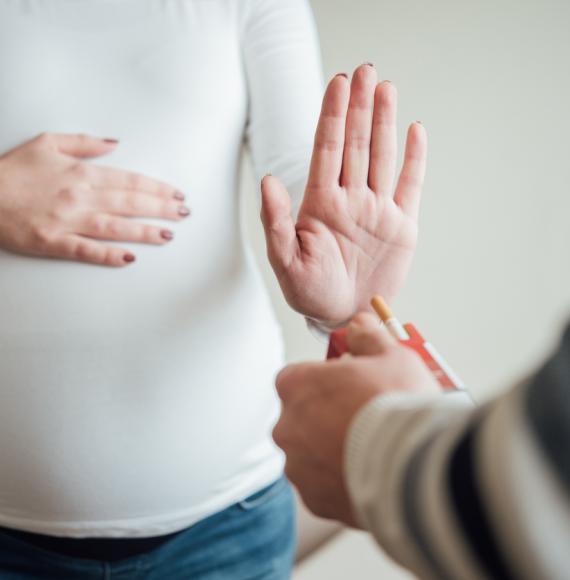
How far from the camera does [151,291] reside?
0.69 m

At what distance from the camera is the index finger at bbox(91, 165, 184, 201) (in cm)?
69

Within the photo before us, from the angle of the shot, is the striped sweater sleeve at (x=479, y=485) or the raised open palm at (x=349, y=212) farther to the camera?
the raised open palm at (x=349, y=212)

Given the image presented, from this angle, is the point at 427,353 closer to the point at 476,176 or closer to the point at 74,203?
the point at 74,203

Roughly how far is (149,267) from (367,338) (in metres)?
0.34

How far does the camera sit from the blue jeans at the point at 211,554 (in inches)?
26.7

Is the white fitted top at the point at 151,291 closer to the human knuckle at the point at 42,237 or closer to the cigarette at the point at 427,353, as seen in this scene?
the human knuckle at the point at 42,237

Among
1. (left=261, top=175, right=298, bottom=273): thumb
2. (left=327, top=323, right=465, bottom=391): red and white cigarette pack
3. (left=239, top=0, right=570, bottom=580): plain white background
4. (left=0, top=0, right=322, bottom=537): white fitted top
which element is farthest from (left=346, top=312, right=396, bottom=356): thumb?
(left=239, top=0, right=570, bottom=580): plain white background

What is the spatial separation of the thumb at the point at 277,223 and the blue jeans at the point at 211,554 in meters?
0.30

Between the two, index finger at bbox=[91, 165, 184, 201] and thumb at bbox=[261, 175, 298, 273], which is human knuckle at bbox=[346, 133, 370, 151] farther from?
index finger at bbox=[91, 165, 184, 201]

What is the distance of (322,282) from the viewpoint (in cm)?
60

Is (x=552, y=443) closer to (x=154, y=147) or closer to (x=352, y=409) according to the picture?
(x=352, y=409)

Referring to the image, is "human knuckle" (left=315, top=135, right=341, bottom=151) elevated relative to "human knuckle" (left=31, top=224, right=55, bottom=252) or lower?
elevated

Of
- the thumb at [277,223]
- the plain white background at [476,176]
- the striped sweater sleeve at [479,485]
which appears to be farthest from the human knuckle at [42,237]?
the plain white background at [476,176]

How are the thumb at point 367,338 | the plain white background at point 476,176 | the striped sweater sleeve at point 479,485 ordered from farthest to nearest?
the plain white background at point 476,176
the thumb at point 367,338
the striped sweater sleeve at point 479,485
